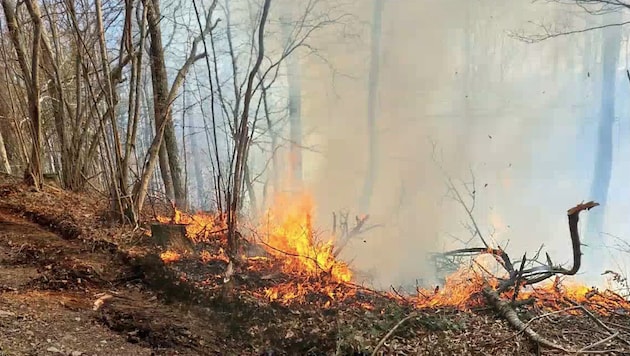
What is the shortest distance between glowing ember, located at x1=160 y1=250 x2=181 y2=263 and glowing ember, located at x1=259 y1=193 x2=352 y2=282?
77 centimetres

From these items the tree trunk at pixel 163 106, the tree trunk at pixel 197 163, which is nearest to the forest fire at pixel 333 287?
the tree trunk at pixel 163 106

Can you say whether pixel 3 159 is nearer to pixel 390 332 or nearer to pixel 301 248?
pixel 301 248

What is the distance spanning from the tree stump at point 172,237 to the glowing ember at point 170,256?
0.08 m

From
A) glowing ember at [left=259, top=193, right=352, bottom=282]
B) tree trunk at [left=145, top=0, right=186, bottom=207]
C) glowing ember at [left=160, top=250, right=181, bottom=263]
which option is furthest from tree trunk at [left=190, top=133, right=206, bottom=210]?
glowing ember at [left=160, top=250, right=181, bottom=263]

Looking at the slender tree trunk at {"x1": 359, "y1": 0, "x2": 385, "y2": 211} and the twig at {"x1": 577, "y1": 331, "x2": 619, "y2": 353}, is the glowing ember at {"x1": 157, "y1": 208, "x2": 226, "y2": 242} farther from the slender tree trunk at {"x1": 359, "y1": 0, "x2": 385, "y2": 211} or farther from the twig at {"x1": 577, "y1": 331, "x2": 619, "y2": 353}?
the slender tree trunk at {"x1": 359, "y1": 0, "x2": 385, "y2": 211}

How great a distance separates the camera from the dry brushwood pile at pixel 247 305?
7.39ft

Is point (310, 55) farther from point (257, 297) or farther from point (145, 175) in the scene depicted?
point (257, 297)

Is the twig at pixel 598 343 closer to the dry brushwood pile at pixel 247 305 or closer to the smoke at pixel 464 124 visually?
the dry brushwood pile at pixel 247 305

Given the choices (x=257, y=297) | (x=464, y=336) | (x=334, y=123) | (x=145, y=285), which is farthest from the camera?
(x=334, y=123)

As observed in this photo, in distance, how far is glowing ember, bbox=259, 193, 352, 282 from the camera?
334cm

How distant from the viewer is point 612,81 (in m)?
7.84

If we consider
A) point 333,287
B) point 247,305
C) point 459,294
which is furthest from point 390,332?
point 459,294

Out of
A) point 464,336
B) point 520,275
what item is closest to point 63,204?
point 464,336

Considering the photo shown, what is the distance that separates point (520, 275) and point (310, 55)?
5.86 m
